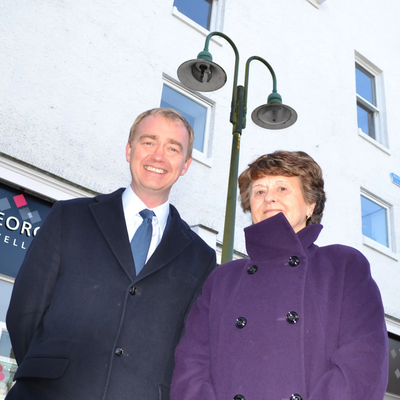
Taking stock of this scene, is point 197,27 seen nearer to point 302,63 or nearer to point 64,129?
point 302,63

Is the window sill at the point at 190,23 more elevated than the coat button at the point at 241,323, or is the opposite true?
the window sill at the point at 190,23

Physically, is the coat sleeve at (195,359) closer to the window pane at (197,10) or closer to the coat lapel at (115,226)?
the coat lapel at (115,226)

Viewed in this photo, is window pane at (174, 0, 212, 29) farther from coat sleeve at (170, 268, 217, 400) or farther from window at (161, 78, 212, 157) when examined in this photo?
coat sleeve at (170, 268, 217, 400)

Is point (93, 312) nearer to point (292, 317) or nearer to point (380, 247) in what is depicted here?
point (292, 317)

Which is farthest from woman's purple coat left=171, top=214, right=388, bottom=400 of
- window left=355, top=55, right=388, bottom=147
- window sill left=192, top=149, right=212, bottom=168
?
window left=355, top=55, right=388, bottom=147

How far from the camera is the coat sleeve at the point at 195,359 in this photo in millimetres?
2166

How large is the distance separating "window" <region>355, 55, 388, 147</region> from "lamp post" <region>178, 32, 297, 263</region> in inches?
233

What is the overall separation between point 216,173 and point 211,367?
20.5ft

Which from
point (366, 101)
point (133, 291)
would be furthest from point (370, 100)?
point (133, 291)

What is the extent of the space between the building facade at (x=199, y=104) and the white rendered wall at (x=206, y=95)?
0.02 meters

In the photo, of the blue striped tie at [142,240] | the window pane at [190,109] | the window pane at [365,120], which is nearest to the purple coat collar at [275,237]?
the blue striped tie at [142,240]

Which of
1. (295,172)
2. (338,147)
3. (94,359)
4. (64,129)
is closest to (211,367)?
(94,359)

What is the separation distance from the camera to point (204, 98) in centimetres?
901

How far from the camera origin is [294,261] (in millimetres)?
2340
